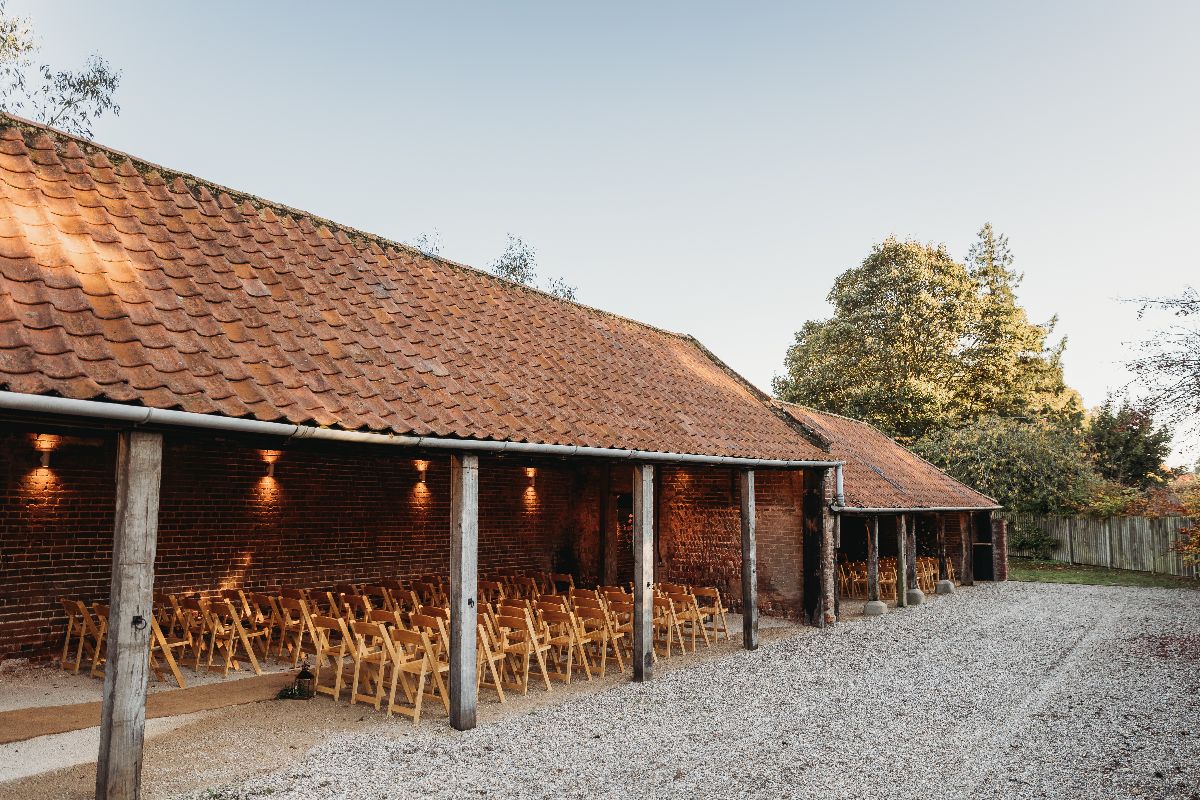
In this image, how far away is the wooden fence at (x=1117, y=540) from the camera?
69.7 ft

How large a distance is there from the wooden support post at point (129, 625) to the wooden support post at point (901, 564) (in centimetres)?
1414

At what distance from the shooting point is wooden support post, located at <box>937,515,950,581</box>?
1852cm

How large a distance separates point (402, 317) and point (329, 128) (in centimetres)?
1557

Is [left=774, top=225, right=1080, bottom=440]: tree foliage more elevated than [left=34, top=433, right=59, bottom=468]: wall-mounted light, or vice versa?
[left=774, top=225, right=1080, bottom=440]: tree foliage

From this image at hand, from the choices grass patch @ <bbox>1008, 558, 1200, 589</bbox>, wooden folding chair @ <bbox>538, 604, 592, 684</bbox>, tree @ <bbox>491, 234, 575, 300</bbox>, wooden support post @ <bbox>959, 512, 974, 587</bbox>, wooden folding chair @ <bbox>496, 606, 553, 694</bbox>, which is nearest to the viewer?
wooden folding chair @ <bbox>496, 606, 553, 694</bbox>

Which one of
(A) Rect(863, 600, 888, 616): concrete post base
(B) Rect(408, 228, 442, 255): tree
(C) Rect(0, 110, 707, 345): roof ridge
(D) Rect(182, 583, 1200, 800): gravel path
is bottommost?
(A) Rect(863, 600, 888, 616): concrete post base

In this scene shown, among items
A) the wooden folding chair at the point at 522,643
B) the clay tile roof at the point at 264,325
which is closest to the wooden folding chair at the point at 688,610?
the clay tile roof at the point at 264,325

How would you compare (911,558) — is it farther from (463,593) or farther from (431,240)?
(431,240)

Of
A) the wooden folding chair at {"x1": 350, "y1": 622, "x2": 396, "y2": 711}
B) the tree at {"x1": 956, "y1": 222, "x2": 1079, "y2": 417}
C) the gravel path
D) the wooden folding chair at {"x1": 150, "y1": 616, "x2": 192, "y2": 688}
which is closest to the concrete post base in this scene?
the gravel path

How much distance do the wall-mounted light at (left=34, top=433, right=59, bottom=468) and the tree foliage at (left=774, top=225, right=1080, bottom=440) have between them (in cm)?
2697

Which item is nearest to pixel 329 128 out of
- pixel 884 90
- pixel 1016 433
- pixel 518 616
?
pixel 884 90

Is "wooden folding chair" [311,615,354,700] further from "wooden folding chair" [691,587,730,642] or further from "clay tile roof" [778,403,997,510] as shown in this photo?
"clay tile roof" [778,403,997,510]

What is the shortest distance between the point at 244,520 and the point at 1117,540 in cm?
2518

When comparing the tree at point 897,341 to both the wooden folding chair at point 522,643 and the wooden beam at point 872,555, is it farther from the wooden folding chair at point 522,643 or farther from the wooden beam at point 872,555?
the wooden folding chair at point 522,643
